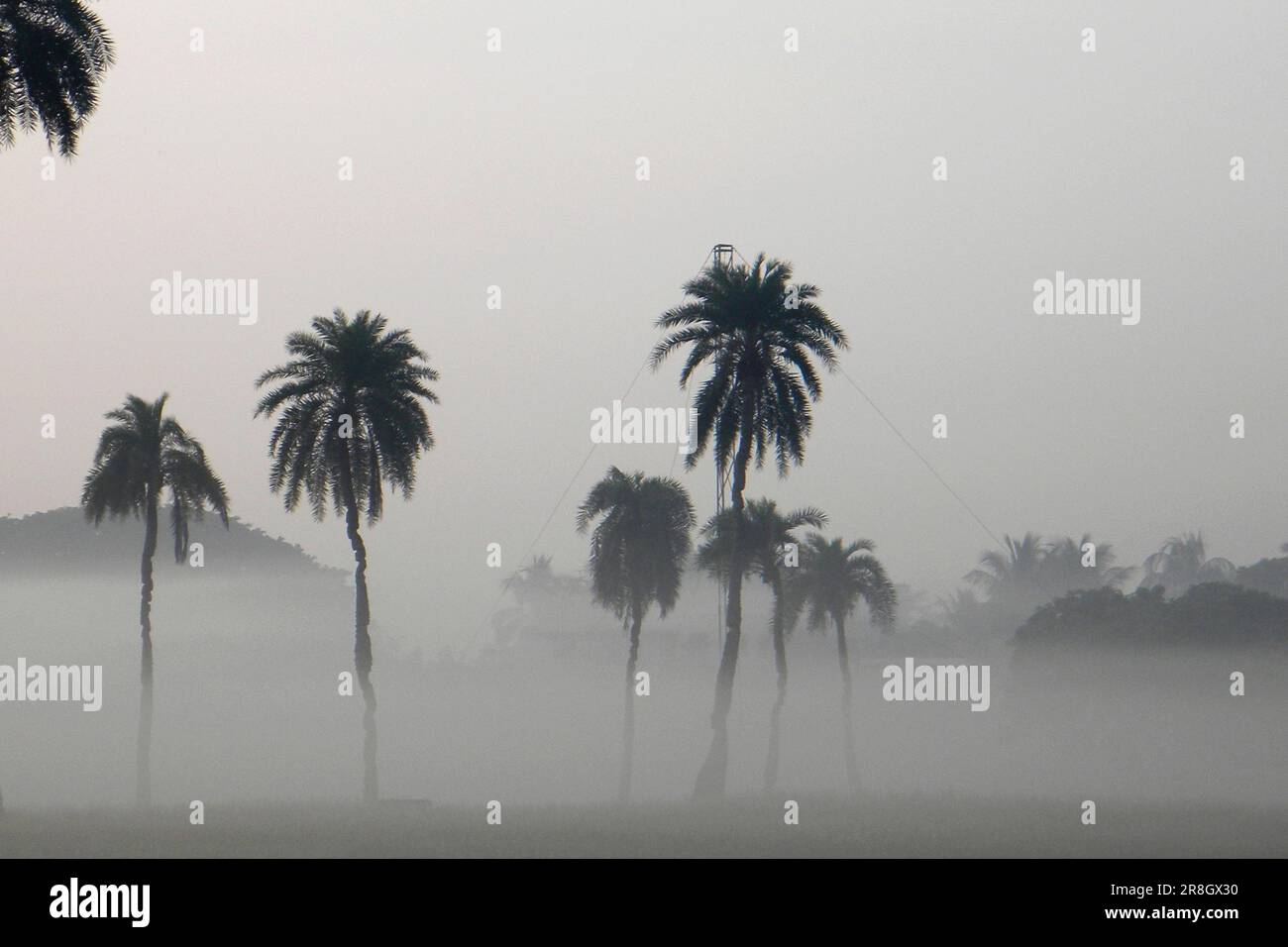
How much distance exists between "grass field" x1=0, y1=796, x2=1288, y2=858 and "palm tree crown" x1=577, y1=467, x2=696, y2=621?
79.0 feet

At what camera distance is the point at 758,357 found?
53.8 metres

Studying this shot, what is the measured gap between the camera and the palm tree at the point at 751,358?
176 ft

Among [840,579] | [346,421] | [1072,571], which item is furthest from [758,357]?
[1072,571]

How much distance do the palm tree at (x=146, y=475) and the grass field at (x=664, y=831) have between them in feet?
46.2

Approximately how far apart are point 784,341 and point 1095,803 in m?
21.3

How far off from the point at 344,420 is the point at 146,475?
1145 cm

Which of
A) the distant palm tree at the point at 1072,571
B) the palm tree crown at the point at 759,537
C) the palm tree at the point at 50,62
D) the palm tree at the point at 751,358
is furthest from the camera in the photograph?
the distant palm tree at the point at 1072,571

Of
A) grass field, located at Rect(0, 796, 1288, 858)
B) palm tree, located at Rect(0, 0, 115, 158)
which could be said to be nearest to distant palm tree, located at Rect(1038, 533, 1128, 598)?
grass field, located at Rect(0, 796, 1288, 858)
